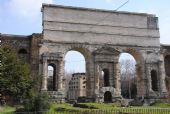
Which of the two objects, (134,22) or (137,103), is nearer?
(137,103)

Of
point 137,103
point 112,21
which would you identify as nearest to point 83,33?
point 112,21

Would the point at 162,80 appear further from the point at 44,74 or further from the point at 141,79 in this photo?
the point at 44,74

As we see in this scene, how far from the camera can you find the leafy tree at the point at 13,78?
2474 centimetres

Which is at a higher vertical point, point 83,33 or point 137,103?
point 83,33

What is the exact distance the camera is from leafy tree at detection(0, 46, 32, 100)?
24.7 meters

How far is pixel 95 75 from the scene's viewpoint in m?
33.5

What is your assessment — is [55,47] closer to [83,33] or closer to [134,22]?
[83,33]

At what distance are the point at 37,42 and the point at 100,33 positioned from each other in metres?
7.79

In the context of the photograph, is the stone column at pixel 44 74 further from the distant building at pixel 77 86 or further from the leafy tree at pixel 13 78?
the distant building at pixel 77 86

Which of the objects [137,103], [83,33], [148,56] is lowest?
[137,103]

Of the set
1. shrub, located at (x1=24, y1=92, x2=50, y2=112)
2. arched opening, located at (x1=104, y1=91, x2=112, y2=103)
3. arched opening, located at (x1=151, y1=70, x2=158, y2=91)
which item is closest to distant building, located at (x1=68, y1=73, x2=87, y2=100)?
arched opening, located at (x1=151, y1=70, x2=158, y2=91)

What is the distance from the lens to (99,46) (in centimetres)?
3447

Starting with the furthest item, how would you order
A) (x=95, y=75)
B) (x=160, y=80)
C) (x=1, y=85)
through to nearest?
(x=160, y=80), (x=95, y=75), (x=1, y=85)

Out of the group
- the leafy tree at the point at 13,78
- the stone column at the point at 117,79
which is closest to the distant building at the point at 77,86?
the stone column at the point at 117,79
